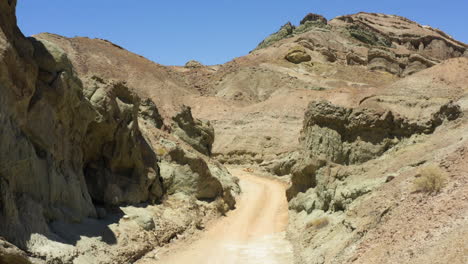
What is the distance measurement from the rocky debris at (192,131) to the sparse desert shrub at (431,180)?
67.3ft

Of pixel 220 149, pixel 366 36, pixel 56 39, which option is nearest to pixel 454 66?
pixel 220 149

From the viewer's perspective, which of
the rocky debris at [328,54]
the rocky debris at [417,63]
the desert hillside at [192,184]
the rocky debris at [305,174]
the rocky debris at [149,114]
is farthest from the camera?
the rocky debris at [328,54]

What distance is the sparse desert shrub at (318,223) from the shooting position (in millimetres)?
16344

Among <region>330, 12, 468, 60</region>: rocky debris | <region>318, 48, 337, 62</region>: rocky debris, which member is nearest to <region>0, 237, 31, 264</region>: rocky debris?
<region>318, 48, 337, 62</region>: rocky debris

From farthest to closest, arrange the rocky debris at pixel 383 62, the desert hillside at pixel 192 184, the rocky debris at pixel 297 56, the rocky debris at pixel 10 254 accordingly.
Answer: the rocky debris at pixel 383 62
the rocky debris at pixel 297 56
the desert hillside at pixel 192 184
the rocky debris at pixel 10 254

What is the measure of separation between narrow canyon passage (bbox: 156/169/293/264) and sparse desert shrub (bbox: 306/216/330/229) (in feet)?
3.71

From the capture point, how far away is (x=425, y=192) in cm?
1209

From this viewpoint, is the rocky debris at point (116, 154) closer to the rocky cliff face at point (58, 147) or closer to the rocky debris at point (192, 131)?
the rocky cliff face at point (58, 147)

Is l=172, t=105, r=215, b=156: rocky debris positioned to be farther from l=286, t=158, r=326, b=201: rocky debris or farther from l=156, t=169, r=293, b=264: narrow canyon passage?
l=286, t=158, r=326, b=201: rocky debris

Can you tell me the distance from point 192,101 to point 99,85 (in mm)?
45285

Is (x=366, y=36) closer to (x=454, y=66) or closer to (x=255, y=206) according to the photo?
(x=454, y=66)

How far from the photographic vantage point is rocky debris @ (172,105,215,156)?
31.9m

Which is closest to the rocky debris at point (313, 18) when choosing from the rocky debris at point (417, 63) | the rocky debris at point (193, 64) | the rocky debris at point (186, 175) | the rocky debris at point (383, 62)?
the rocky debris at point (417, 63)

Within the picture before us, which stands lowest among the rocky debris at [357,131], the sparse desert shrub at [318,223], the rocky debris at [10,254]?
the sparse desert shrub at [318,223]
